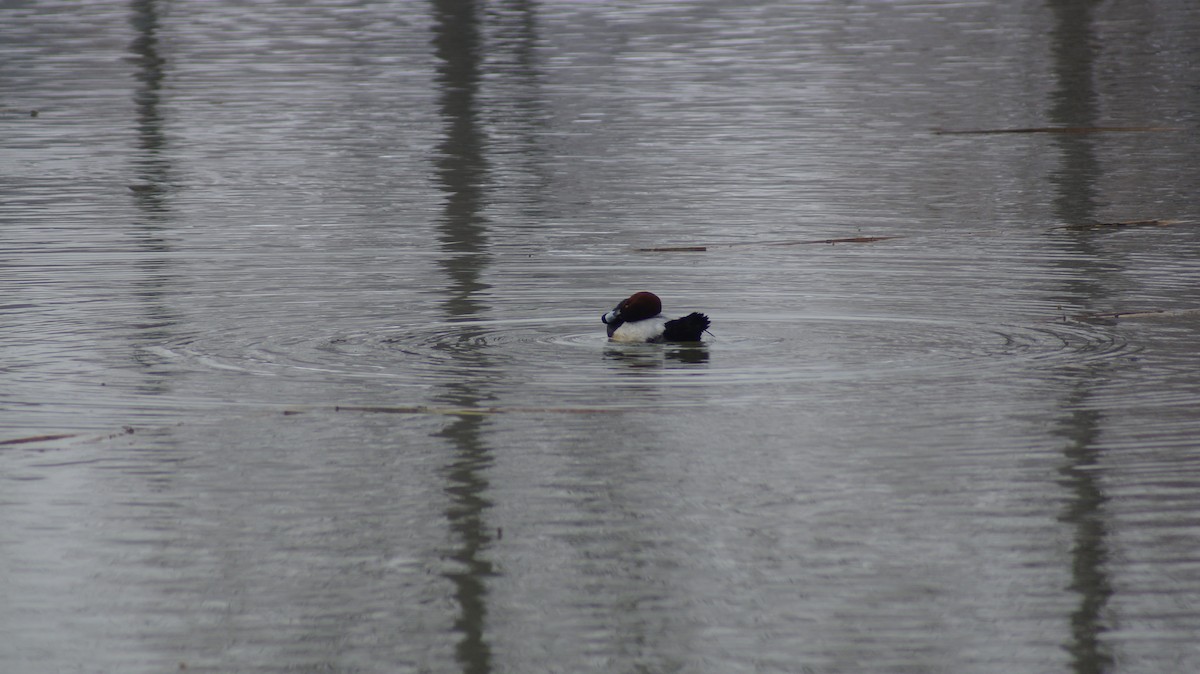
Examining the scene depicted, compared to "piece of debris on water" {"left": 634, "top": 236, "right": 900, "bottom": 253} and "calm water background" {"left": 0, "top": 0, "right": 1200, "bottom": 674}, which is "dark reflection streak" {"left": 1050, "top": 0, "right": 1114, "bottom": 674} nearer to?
"calm water background" {"left": 0, "top": 0, "right": 1200, "bottom": 674}

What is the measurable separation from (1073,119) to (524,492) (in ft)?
48.9

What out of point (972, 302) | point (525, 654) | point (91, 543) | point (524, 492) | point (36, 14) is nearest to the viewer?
point (525, 654)

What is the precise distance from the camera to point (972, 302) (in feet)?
35.0

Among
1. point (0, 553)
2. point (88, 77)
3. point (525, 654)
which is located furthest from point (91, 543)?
point (88, 77)

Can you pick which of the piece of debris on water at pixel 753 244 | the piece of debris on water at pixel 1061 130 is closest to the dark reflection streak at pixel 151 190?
the piece of debris on water at pixel 753 244

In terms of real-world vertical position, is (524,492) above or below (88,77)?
above

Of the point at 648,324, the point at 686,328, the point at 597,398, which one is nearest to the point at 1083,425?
the point at 597,398

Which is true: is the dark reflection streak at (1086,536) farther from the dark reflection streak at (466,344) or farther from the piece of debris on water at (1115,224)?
the piece of debris on water at (1115,224)

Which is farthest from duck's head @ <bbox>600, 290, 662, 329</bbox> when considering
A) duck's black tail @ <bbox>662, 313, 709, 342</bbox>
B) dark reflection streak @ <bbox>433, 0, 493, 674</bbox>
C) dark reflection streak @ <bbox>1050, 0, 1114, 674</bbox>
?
dark reflection streak @ <bbox>1050, 0, 1114, 674</bbox>

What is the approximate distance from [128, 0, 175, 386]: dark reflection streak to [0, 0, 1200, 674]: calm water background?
6cm

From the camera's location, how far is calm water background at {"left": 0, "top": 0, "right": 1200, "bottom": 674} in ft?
17.7

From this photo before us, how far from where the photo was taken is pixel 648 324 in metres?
9.64

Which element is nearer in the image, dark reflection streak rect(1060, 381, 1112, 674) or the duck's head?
dark reflection streak rect(1060, 381, 1112, 674)

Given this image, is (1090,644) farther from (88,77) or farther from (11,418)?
(88,77)
